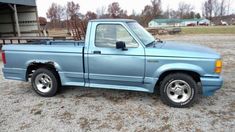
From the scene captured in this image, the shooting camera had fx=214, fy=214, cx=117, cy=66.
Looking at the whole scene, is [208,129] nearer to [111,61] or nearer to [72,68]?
[111,61]

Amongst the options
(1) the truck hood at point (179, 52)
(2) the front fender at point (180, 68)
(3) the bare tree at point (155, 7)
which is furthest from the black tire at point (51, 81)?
(3) the bare tree at point (155, 7)

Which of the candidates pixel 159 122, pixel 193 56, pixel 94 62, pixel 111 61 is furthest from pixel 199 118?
pixel 94 62

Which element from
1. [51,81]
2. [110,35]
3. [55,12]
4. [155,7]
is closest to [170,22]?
[155,7]

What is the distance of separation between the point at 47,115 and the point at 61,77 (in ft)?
3.51

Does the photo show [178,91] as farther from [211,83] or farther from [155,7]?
[155,7]

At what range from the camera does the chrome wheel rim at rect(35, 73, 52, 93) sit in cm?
529

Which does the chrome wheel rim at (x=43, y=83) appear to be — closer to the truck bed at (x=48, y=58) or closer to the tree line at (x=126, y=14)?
the truck bed at (x=48, y=58)

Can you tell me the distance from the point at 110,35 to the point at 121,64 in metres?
0.70

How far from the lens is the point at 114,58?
459 cm

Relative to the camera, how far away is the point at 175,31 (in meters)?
31.6

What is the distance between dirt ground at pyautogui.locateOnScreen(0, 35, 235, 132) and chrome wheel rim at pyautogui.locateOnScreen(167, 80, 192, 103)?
0.24 metres

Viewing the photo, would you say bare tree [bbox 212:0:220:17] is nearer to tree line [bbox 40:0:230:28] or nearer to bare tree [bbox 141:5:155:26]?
tree line [bbox 40:0:230:28]

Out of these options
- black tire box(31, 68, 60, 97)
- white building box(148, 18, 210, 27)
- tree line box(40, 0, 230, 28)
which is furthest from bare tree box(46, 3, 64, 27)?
black tire box(31, 68, 60, 97)

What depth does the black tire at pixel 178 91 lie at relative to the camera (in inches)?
172
